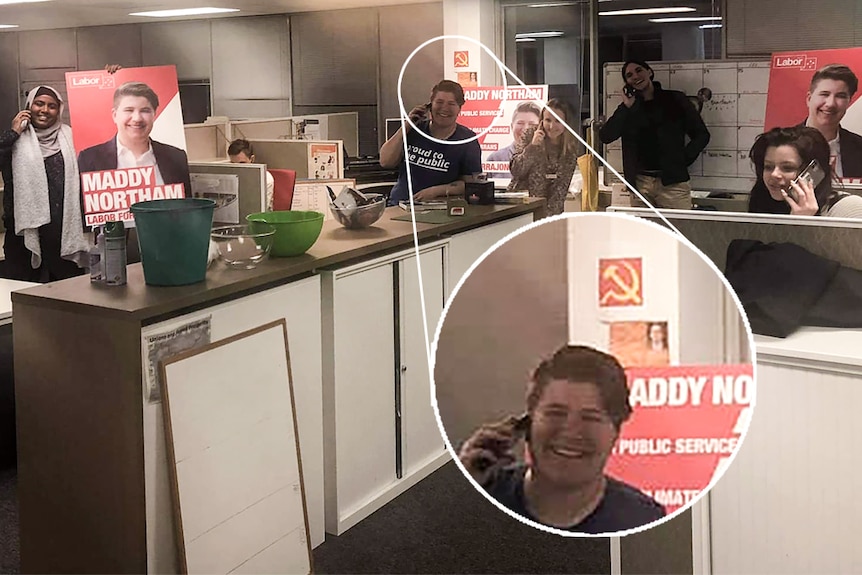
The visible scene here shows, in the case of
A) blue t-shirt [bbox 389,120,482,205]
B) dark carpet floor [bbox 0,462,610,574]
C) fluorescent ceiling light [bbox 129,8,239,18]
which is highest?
fluorescent ceiling light [bbox 129,8,239,18]

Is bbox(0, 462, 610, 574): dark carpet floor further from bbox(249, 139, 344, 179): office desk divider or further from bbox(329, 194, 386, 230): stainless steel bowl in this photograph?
bbox(249, 139, 344, 179): office desk divider

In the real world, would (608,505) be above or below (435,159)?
below

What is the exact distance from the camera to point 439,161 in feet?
12.3

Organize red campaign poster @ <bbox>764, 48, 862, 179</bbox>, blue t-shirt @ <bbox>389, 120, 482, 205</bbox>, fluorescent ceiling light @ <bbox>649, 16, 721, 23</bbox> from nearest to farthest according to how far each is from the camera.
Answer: blue t-shirt @ <bbox>389, 120, 482, 205</bbox>, red campaign poster @ <bbox>764, 48, 862, 179</bbox>, fluorescent ceiling light @ <bbox>649, 16, 721, 23</bbox>

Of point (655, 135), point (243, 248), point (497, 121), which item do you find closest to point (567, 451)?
point (243, 248)

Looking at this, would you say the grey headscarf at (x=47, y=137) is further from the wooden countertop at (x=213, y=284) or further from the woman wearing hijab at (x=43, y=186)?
the wooden countertop at (x=213, y=284)

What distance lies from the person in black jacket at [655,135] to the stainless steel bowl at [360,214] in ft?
9.87

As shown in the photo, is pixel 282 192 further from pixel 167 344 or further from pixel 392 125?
pixel 392 125

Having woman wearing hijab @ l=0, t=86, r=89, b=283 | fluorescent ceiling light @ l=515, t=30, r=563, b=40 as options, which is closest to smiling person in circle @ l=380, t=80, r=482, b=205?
woman wearing hijab @ l=0, t=86, r=89, b=283

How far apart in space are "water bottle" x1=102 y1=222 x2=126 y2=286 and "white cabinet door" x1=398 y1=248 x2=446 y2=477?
3.00 feet

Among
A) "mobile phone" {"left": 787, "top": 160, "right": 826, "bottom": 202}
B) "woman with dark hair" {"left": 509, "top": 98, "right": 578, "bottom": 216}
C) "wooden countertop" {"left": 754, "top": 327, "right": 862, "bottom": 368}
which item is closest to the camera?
"wooden countertop" {"left": 754, "top": 327, "right": 862, "bottom": 368}

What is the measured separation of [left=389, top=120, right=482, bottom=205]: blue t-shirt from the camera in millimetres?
3741

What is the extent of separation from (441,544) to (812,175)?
2.00 m

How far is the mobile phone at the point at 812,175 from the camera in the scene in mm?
3189
